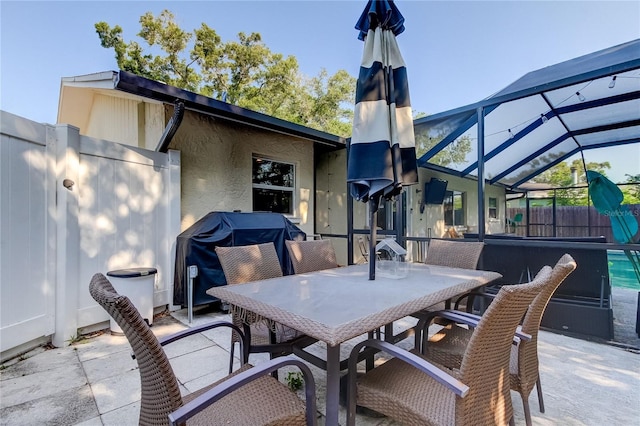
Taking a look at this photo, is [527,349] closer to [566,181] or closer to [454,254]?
[454,254]

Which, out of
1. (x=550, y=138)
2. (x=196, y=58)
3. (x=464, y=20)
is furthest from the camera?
(x=196, y=58)

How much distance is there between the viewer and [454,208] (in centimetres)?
1054

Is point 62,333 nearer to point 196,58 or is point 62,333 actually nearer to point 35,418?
point 35,418

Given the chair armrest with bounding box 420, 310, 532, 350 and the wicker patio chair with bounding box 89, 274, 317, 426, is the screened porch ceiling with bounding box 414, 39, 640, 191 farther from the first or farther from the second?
the wicker patio chair with bounding box 89, 274, 317, 426

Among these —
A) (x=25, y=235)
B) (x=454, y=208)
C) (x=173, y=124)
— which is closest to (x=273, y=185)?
(x=173, y=124)

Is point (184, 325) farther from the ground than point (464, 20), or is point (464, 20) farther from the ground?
point (464, 20)

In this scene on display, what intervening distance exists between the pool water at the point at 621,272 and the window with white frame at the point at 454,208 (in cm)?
405

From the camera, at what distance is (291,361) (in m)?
1.38

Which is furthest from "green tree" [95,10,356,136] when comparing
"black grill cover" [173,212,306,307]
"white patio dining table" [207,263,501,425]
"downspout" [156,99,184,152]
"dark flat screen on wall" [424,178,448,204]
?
"white patio dining table" [207,263,501,425]

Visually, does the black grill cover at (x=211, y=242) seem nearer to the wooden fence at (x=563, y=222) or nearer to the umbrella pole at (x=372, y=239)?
the umbrella pole at (x=372, y=239)

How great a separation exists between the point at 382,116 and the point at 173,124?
10.0ft

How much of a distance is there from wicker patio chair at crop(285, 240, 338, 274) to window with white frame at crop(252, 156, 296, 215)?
3215 mm

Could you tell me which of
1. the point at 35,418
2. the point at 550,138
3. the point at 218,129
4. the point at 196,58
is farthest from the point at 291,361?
the point at 196,58

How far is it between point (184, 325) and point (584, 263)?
5.17 m
